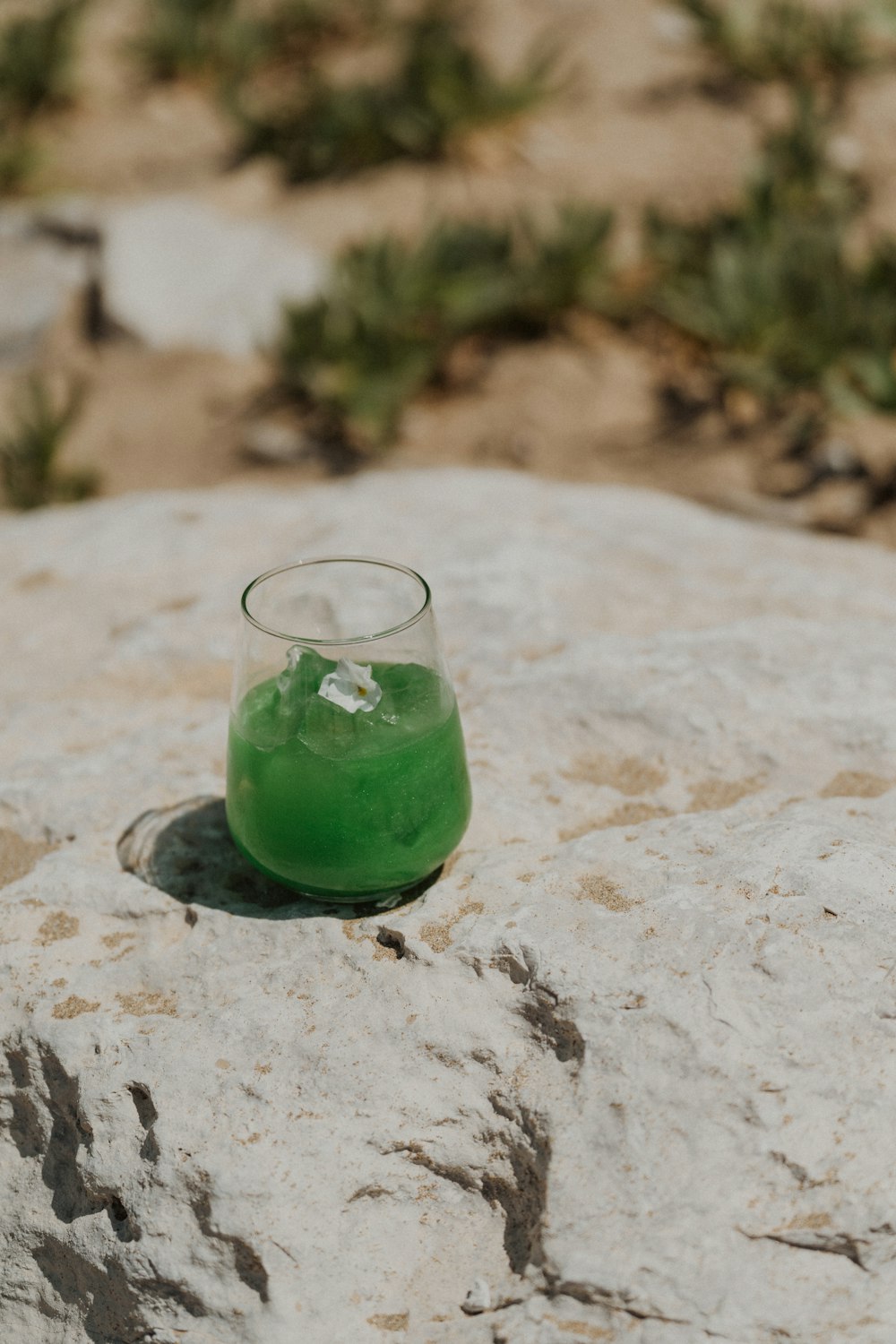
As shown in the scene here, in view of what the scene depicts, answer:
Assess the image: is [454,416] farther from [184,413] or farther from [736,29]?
[736,29]

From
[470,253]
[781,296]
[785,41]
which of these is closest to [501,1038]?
[781,296]

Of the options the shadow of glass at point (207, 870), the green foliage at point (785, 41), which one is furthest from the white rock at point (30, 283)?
the shadow of glass at point (207, 870)

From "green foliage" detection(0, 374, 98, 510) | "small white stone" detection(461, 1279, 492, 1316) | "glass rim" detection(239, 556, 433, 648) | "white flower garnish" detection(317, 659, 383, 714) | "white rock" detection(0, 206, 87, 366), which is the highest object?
"glass rim" detection(239, 556, 433, 648)

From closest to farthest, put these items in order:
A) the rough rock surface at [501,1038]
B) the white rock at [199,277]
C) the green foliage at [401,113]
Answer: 1. the rough rock surface at [501,1038]
2. the white rock at [199,277]
3. the green foliage at [401,113]

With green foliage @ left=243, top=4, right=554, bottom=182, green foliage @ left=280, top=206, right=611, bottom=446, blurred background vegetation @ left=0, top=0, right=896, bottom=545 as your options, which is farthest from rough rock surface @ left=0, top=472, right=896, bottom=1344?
green foliage @ left=243, top=4, right=554, bottom=182

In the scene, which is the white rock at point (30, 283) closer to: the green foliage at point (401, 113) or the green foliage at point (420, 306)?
the green foliage at point (420, 306)

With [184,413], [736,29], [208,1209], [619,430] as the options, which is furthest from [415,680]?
[736,29]

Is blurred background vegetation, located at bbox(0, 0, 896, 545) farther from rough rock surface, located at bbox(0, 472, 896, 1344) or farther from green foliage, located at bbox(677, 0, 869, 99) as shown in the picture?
rough rock surface, located at bbox(0, 472, 896, 1344)
